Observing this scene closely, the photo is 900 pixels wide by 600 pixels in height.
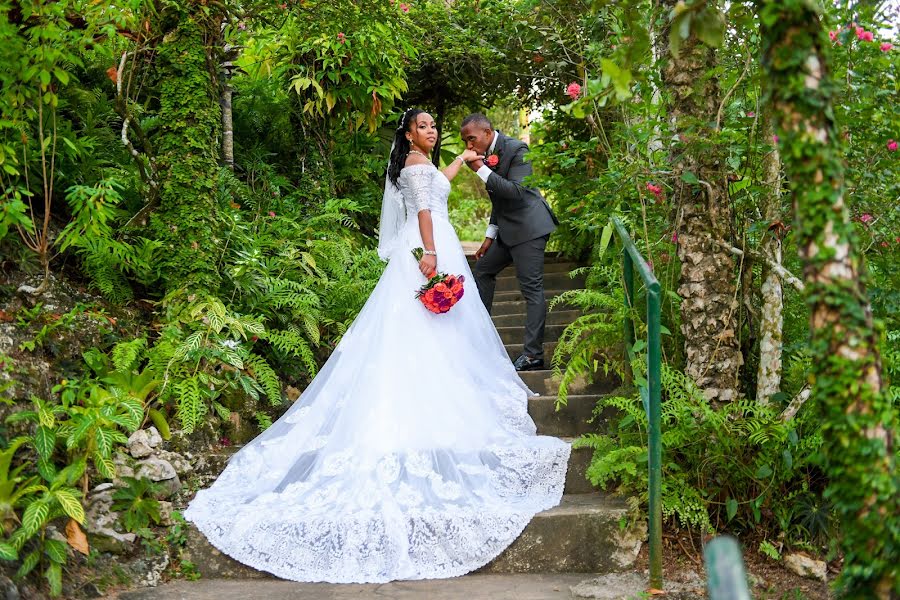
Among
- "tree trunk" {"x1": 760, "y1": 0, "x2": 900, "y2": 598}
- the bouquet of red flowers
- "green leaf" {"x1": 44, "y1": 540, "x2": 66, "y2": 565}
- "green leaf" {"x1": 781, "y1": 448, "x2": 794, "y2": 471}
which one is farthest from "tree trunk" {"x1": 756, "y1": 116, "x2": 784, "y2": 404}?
"green leaf" {"x1": 44, "y1": 540, "x2": 66, "y2": 565}

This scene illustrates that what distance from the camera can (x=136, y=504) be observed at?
379 cm

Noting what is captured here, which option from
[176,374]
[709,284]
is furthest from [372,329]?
[709,284]

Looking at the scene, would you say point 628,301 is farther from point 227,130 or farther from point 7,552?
point 227,130

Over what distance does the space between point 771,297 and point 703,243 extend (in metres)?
0.40

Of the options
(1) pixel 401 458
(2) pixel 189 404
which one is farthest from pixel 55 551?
(1) pixel 401 458

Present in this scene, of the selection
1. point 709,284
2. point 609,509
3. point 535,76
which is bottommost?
point 609,509

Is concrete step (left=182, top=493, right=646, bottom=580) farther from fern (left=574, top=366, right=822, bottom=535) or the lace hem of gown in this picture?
fern (left=574, top=366, right=822, bottom=535)

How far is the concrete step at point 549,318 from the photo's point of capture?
659 centimetres

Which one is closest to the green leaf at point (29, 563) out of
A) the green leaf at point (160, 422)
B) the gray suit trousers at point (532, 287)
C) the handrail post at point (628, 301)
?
the green leaf at point (160, 422)

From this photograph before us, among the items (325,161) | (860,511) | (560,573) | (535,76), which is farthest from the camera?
(535,76)

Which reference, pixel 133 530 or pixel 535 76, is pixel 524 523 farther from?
pixel 535 76

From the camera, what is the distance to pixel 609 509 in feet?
12.1

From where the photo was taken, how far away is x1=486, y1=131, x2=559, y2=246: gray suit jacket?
5.53 metres

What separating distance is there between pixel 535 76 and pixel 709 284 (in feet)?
16.5
